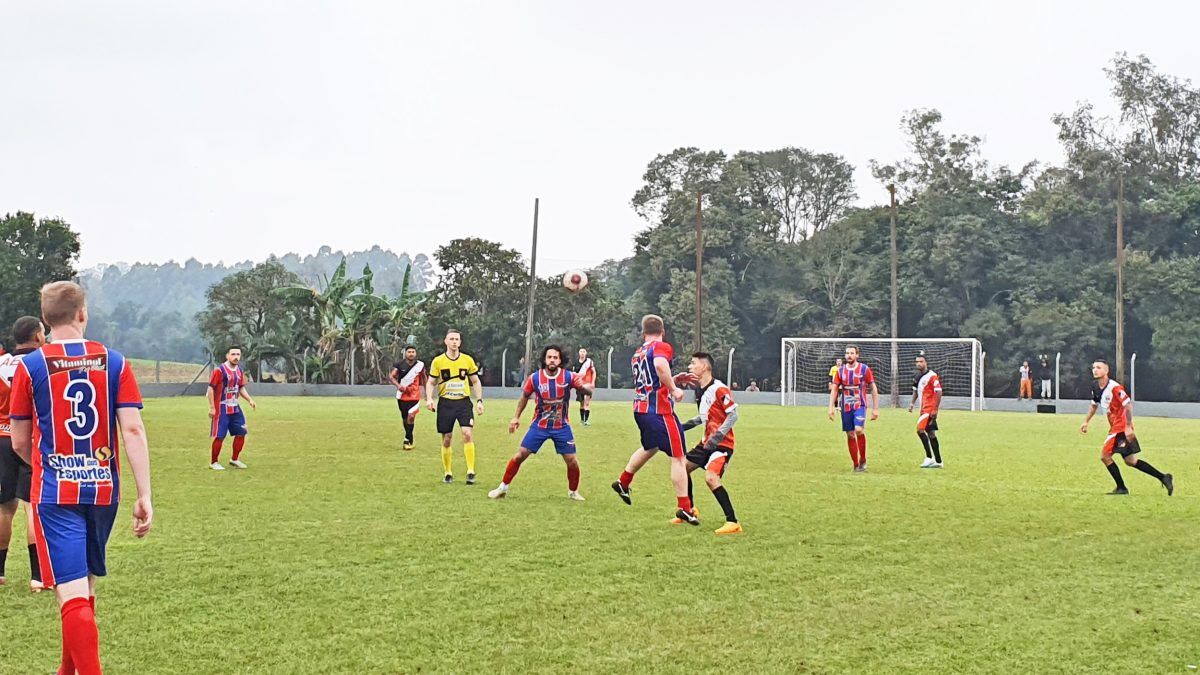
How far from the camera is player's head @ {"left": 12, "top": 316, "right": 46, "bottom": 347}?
22.7 feet

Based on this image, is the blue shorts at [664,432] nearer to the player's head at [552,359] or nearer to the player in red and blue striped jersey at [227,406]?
the player's head at [552,359]

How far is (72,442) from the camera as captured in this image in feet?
16.1

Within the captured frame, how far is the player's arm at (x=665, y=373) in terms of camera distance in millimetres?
10234

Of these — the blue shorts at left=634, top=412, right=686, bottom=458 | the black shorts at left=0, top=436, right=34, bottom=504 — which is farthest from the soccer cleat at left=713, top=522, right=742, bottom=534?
the black shorts at left=0, top=436, right=34, bottom=504

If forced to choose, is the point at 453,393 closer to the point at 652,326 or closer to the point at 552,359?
the point at 552,359

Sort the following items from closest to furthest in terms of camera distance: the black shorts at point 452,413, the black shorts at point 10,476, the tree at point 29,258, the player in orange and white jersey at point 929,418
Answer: the black shorts at point 10,476 < the black shorts at point 452,413 < the player in orange and white jersey at point 929,418 < the tree at point 29,258

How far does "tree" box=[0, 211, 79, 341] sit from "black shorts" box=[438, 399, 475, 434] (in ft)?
140

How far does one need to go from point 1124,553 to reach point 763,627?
4288mm

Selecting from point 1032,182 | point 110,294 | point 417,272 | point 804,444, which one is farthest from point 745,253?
point 110,294

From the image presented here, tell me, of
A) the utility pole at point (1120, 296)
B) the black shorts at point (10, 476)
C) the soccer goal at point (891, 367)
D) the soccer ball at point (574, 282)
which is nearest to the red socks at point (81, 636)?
the black shorts at point (10, 476)

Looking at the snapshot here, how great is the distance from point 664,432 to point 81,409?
630cm

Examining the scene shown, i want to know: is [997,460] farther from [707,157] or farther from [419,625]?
[707,157]

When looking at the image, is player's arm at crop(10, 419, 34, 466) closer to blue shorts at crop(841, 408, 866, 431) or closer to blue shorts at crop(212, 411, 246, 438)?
blue shorts at crop(212, 411, 246, 438)

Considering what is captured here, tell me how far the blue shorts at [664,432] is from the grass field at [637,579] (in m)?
0.72
